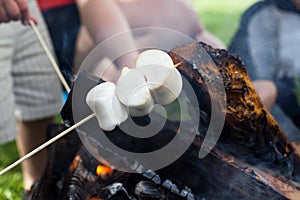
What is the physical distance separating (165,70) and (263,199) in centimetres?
34

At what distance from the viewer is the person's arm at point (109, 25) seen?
170cm

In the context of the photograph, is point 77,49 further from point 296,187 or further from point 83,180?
point 296,187

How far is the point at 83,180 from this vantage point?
4.62 feet

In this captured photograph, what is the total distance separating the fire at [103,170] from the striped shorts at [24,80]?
90cm

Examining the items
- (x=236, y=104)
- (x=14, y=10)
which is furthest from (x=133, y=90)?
(x=14, y=10)

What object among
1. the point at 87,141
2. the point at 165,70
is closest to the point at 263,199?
the point at 165,70

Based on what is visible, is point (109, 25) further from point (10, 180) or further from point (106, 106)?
point (106, 106)

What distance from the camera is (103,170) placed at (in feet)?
4.54

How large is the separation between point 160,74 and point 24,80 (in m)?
1.46

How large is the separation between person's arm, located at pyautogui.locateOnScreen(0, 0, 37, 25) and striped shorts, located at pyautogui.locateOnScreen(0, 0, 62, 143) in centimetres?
69

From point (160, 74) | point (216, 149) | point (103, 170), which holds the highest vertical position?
point (160, 74)

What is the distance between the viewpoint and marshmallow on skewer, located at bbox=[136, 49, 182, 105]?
1.07 metres

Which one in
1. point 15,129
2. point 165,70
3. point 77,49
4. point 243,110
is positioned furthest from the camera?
point 77,49

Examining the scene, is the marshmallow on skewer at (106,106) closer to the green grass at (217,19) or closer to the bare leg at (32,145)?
the green grass at (217,19)
